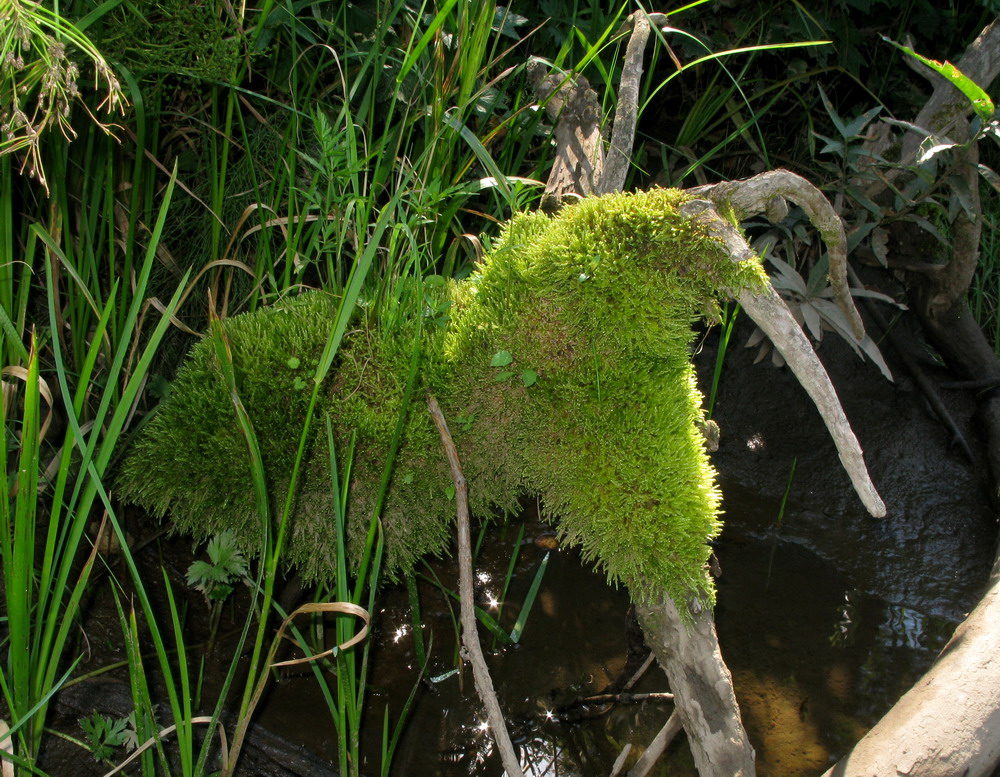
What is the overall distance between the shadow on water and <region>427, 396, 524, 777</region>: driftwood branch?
75 cm

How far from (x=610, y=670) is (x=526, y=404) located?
127cm

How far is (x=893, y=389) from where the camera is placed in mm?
3523

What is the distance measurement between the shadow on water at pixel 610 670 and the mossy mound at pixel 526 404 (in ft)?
2.50

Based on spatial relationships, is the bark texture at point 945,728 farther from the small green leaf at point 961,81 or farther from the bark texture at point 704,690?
the small green leaf at point 961,81

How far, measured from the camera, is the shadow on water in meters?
2.18

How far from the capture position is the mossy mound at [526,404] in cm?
149

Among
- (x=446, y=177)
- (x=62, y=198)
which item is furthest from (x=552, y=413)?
(x=62, y=198)

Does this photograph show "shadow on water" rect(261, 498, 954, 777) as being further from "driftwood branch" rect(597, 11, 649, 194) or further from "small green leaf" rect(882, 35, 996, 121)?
"small green leaf" rect(882, 35, 996, 121)

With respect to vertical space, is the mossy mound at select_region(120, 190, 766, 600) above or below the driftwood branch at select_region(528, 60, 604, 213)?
below

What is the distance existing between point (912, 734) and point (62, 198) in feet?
7.62

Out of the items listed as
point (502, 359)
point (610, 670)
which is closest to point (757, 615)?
point (610, 670)

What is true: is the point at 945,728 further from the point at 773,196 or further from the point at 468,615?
the point at 773,196

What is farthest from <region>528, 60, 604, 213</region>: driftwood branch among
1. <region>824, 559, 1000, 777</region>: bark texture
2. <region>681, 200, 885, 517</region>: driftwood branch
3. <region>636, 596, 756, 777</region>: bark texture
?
<region>824, 559, 1000, 777</region>: bark texture

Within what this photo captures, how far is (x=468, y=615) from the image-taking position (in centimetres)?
150
